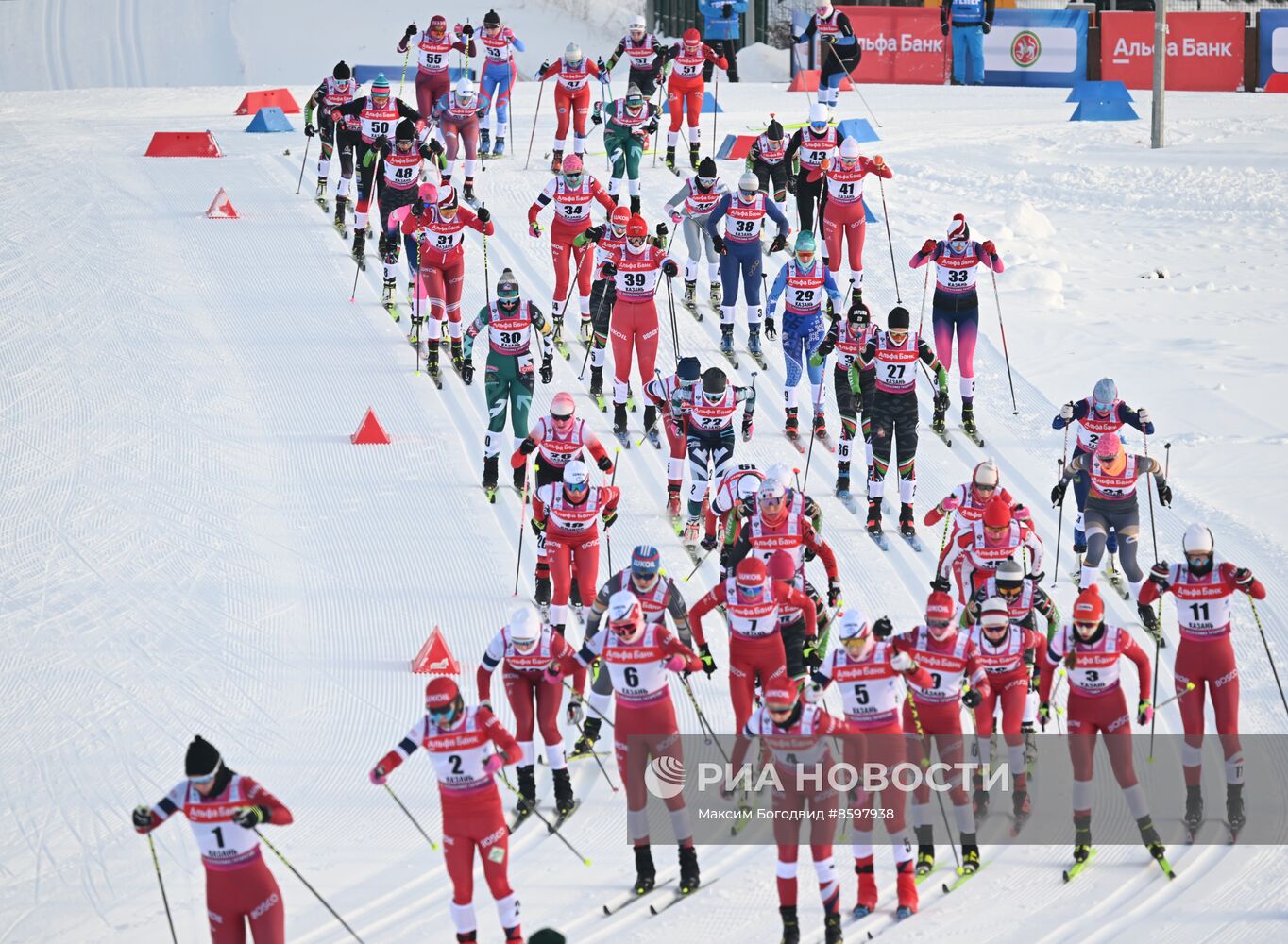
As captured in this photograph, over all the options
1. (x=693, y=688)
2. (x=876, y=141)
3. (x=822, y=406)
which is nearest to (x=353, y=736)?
(x=693, y=688)

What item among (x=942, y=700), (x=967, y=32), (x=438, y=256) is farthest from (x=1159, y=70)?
(x=942, y=700)

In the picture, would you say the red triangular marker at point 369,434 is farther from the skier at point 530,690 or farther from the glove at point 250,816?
the glove at point 250,816

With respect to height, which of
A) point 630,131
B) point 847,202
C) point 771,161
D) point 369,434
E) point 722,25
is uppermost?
point 722,25

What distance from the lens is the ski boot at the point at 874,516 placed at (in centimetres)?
1380

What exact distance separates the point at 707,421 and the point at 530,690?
3.63 meters

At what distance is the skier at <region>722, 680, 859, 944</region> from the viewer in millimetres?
8844

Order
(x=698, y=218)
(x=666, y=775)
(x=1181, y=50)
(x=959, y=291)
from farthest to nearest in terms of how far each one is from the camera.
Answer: (x=1181, y=50)
(x=698, y=218)
(x=959, y=291)
(x=666, y=775)

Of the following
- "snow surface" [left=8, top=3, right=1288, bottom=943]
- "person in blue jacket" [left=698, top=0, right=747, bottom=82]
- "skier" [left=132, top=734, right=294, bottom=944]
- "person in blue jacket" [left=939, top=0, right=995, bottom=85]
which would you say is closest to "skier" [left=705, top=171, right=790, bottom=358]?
"snow surface" [left=8, top=3, right=1288, bottom=943]

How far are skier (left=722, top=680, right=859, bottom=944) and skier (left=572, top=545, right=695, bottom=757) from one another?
1.17 metres

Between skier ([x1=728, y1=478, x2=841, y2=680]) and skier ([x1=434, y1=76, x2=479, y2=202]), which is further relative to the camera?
skier ([x1=434, y1=76, x2=479, y2=202])

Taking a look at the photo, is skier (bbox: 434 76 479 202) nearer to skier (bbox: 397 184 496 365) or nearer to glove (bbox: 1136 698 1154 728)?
skier (bbox: 397 184 496 365)

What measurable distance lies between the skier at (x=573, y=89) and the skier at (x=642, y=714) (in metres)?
11.3

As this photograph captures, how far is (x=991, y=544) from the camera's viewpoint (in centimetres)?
1152

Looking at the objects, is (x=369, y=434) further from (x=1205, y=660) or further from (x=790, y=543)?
(x=1205, y=660)
